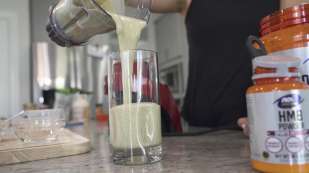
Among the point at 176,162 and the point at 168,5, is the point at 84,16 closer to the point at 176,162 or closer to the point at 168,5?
the point at 176,162

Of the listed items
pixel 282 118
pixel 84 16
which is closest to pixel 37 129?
pixel 84 16

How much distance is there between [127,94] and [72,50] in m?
2.45

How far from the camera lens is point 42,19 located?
2.72 meters

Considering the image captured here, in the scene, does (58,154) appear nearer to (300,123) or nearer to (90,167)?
(90,167)

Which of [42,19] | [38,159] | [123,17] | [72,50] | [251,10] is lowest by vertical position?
[38,159]

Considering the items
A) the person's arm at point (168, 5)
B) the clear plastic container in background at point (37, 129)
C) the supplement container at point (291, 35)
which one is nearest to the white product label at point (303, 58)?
the supplement container at point (291, 35)

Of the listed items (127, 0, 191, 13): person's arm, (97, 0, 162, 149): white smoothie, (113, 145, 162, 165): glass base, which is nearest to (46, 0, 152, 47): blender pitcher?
(97, 0, 162, 149): white smoothie

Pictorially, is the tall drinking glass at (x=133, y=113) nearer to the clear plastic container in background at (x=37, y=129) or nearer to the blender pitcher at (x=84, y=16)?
the blender pitcher at (x=84, y=16)

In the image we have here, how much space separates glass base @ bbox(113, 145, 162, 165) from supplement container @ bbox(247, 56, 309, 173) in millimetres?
163

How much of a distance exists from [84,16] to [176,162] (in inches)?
12.3

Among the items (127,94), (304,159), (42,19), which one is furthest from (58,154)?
(42,19)

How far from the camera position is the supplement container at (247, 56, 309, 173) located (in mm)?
328

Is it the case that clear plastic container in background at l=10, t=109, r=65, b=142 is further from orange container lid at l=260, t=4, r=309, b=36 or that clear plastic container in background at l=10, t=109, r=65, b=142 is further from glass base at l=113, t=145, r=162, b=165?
orange container lid at l=260, t=4, r=309, b=36

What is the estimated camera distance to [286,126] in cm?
33
